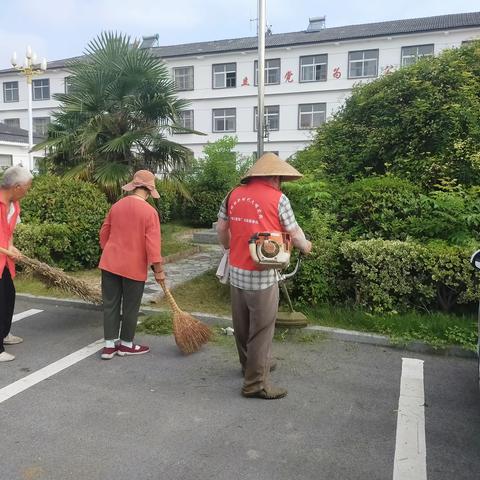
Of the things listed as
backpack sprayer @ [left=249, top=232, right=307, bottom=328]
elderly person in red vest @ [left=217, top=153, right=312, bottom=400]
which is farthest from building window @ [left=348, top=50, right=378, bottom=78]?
backpack sprayer @ [left=249, top=232, right=307, bottom=328]

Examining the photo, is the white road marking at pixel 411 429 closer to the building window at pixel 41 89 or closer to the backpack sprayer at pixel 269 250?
the backpack sprayer at pixel 269 250

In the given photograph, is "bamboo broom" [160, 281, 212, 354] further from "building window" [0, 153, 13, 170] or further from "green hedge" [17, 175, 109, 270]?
"building window" [0, 153, 13, 170]

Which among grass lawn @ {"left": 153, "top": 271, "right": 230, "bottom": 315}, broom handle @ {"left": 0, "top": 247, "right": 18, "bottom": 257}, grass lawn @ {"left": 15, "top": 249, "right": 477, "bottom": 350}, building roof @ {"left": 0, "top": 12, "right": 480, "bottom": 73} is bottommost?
grass lawn @ {"left": 153, "top": 271, "right": 230, "bottom": 315}

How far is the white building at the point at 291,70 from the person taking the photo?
31500mm

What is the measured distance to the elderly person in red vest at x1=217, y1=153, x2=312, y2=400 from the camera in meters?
3.53

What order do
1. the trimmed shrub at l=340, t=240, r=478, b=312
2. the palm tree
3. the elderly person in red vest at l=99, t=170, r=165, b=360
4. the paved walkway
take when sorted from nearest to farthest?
the elderly person in red vest at l=99, t=170, r=165, b=360 → the trimmed shrub at l=340, t=240, r=478, b=312 → the paved walkway → the palm tree

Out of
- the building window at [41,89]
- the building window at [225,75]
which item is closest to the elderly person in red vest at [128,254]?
the building window at [225,75]

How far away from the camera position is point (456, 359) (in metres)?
4.61

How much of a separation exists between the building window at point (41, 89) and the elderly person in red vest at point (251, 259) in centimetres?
4211

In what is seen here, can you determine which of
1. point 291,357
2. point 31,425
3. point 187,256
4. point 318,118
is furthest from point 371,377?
point 318,118

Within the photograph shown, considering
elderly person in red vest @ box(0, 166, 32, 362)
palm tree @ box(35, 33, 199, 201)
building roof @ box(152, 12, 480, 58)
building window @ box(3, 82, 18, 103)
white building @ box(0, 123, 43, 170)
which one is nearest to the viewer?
elderly person in red vest @ box(0, 166, 32, 362)

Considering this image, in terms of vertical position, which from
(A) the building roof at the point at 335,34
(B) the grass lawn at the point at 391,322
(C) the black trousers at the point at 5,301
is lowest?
(B) the grass lawn at the point at 391,322

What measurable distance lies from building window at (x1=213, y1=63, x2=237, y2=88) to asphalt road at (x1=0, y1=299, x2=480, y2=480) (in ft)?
109

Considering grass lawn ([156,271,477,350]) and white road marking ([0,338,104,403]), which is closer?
white road marking ([0,338,104,403])
